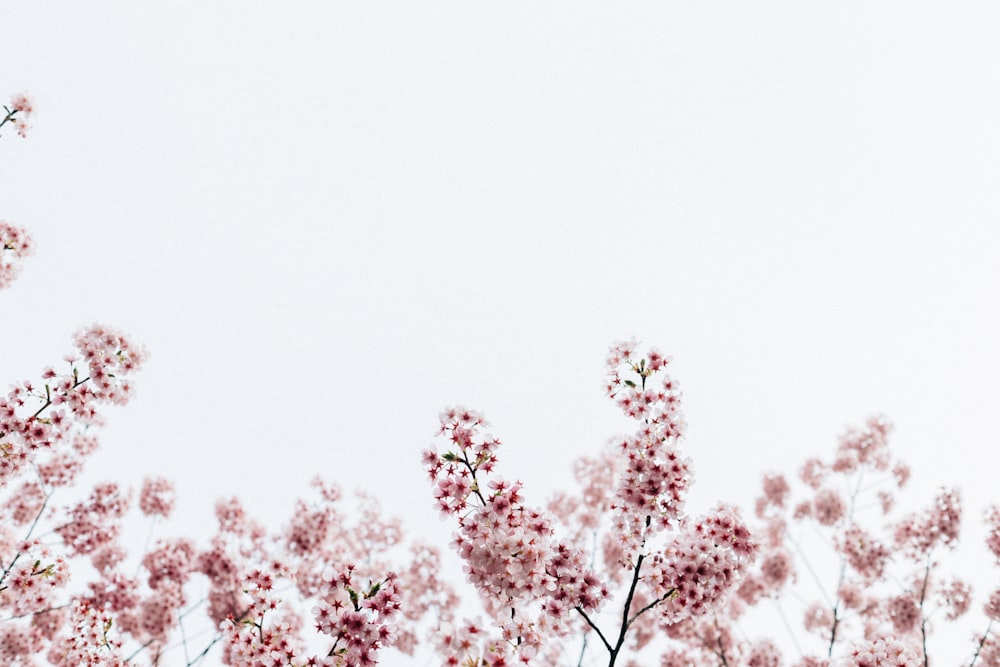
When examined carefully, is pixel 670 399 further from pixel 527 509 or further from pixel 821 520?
pixel 821 520

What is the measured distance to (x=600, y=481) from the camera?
1550cm

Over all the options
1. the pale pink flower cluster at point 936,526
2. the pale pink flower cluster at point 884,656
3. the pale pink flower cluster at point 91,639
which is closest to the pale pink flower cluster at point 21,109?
the pale pink flower cluster at point 91,639

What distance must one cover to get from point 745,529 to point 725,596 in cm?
73

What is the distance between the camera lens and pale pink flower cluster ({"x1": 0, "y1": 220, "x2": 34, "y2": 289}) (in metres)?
8.57

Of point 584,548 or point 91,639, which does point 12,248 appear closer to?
point 91,639

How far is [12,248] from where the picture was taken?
8625 millimetres

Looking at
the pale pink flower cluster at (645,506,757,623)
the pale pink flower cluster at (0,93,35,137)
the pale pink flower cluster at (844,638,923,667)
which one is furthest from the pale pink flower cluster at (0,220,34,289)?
the pale pink flower cluster at (844,638,923,667)

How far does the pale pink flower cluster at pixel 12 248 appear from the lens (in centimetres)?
857

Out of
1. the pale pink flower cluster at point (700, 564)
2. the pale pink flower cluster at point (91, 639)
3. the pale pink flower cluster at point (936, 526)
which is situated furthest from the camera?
the pale pink flower cluster at point (936, 526)

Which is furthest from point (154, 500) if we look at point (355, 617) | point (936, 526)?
point (936, 526)

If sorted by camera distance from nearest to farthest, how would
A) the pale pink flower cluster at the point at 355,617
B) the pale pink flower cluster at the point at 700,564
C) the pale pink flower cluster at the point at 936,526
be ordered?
the pale pink flower cluster at the point at 355,617 → the pale pink flower cluster at the point at 700,564 → the pale pink flower cluster at the point at 936,526

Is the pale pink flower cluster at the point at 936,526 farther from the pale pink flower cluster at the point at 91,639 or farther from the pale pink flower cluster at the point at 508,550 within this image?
the pale pink flower cluster at the point at 91,639

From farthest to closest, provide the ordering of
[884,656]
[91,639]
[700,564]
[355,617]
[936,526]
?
[936,526] → [91,639] → [884,656] → [700,564] → [355,617]

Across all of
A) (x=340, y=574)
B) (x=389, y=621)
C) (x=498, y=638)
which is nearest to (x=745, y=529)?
(x=498, y=638)
